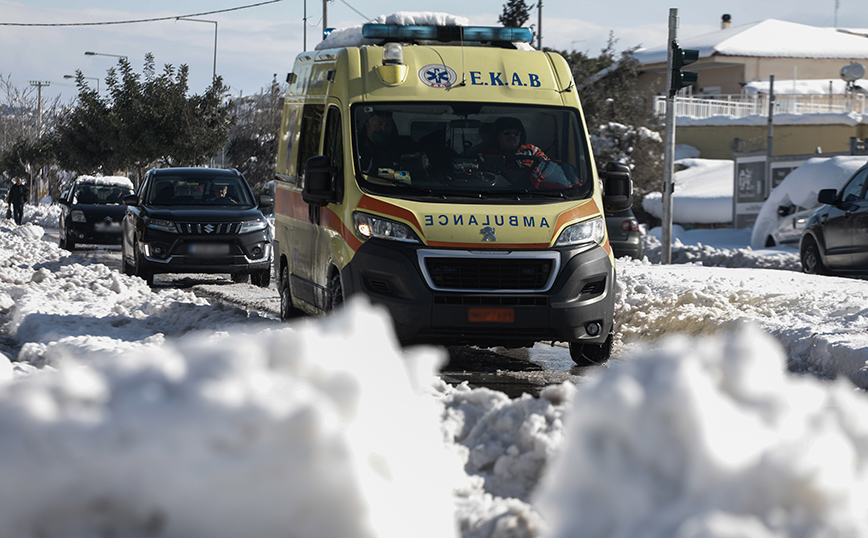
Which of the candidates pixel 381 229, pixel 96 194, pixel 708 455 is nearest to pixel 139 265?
pixel 381 229

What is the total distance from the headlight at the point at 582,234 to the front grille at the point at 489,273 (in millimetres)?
215

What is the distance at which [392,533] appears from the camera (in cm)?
247

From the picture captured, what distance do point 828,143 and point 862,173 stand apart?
105 ft

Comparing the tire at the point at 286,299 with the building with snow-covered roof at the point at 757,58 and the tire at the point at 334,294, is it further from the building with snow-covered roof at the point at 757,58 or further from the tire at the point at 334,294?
the building with snow-covered roof at the point at 757,58

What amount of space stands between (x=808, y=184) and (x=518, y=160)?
15063 mm

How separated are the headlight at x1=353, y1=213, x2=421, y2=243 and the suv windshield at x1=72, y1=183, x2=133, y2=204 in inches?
725

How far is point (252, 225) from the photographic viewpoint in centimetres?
1556

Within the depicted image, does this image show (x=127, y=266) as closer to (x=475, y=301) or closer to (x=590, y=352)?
(x=590, y=352)

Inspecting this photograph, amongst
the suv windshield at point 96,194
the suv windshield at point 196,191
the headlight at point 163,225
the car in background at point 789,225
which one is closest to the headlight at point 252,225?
the suv windshield at point 196,191

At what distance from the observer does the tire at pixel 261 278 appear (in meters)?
15.8

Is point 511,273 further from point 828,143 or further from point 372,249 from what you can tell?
point 828,143

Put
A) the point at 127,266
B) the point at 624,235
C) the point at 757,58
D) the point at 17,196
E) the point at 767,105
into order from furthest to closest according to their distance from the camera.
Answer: the point at 757,58, the point at 767,105, the point at 17,196, the point at 624,235, the point at 127,266

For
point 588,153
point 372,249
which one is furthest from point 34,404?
point 588,153

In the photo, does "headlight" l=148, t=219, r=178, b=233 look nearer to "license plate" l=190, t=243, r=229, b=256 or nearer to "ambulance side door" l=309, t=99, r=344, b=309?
"license plate" l=190, t=243, r=229, b=256
